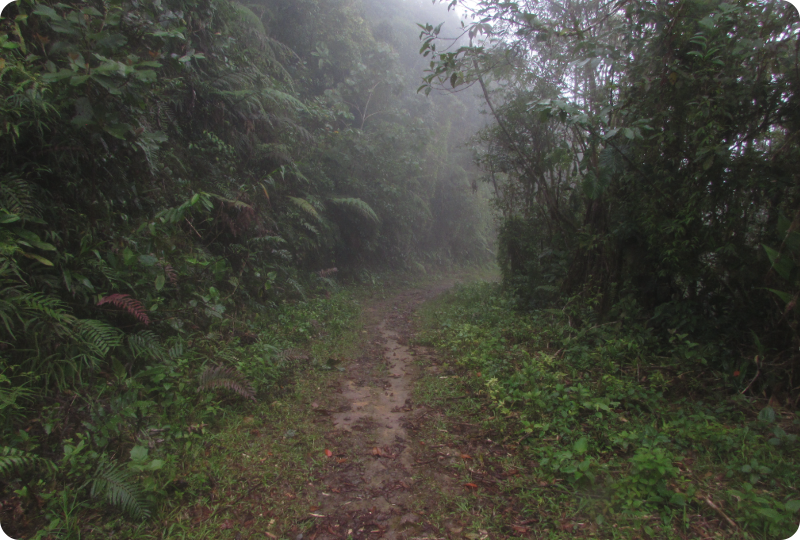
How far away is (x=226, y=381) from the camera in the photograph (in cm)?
411

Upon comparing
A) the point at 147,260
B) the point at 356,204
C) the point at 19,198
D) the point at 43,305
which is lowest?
the point at 43,305

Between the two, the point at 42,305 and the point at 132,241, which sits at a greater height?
the point at 132,241

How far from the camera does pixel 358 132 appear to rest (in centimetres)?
1343

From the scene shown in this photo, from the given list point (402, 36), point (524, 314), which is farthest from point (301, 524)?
point (402, 36)

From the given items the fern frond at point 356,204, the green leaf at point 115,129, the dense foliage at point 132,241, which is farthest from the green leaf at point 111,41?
the fern frond at point 356,204

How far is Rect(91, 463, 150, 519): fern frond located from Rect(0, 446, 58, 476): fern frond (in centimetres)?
34

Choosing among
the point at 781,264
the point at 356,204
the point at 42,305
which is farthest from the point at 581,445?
the point at 356,204

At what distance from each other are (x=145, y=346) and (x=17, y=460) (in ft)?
5.13

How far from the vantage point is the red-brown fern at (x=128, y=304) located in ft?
12.8

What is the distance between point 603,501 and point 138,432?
352cm

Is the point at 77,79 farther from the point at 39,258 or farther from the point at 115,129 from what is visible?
the point at 39,258

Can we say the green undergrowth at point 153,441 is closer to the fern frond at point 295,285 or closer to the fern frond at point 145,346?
the fern frond at point 145,346

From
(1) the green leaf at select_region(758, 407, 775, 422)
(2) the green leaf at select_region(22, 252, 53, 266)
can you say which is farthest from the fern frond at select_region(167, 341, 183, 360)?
(1) the green leaf at select_region(758, 407, 775, 422)

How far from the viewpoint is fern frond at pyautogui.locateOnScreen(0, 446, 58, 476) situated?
259 cm
